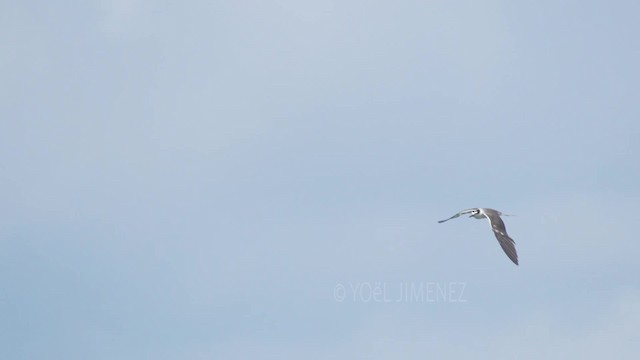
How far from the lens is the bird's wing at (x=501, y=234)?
96562 mm

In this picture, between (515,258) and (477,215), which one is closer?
(515,258)

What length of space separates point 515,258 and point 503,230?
6.22 m

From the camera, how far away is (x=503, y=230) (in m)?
100

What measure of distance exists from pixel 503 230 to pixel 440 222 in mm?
4527

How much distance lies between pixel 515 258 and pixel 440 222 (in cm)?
738

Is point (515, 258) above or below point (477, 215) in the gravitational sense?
below

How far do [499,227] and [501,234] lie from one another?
1211 millimetres

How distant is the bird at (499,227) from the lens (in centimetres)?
9662

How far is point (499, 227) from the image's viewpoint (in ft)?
330

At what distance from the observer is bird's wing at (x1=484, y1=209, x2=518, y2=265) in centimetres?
9656

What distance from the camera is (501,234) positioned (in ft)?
326

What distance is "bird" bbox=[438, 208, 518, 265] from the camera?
96625 mm

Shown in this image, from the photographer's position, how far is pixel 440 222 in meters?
99.9
